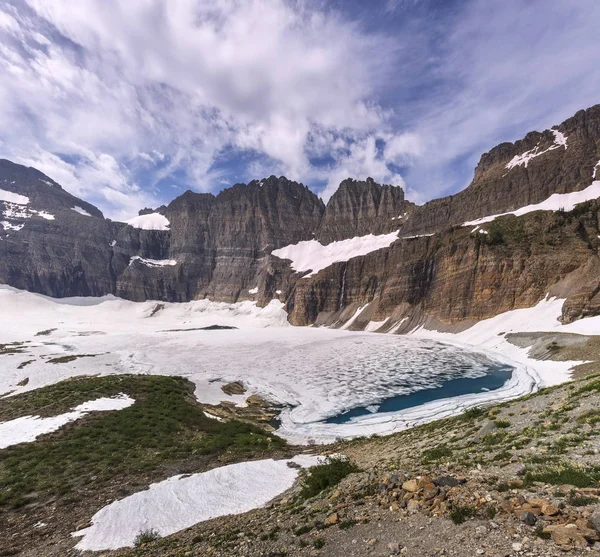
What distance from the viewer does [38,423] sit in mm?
25625

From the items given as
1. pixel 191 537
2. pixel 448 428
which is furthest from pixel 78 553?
pixel 448 428

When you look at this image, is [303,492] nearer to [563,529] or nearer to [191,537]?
[191,537]

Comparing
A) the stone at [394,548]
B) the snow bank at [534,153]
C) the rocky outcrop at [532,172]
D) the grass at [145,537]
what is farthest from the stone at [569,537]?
the snow bank at [534,153]

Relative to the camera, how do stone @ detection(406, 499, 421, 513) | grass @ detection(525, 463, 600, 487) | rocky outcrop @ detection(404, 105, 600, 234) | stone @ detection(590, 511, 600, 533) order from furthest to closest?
rocky outcrop @ detection(404, 105, 600, 234) → stone @ detection(406, 499, 421, 513) → grass @ detection(525, 463, 600, 487) → stone @ detection(590, 511, 600, 533)

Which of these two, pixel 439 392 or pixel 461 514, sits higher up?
pixel 461 514

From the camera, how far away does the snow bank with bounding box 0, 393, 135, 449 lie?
23.0 m

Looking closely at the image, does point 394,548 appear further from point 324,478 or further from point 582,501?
point 324,478

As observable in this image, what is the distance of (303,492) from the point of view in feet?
42.9

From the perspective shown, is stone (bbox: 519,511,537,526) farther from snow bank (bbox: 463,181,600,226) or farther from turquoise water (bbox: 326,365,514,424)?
snow bank (bbox: 463,181,600,226)

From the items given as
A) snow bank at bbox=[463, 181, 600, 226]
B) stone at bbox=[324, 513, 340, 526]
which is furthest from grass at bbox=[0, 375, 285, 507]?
snow bank at bbox=[463, 181, 600, 226]

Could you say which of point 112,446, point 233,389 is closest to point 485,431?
point 112,446

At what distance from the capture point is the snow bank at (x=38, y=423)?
2305 cm

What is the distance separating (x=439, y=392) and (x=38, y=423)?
4079 cm

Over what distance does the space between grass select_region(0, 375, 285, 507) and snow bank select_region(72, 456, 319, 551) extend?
7.20 feet
